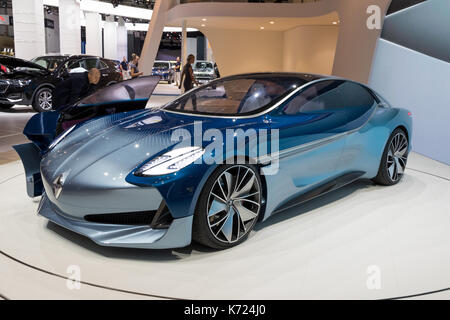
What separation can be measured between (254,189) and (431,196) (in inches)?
89.0

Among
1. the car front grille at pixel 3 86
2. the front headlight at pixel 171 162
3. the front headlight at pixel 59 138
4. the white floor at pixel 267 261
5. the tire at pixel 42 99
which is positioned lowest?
the tire at pixel 42 99

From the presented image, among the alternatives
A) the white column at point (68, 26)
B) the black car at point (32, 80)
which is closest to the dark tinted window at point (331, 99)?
the black car at point (32, 80)

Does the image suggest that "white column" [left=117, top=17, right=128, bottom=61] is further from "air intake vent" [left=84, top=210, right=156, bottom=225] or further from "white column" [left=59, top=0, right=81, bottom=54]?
"air intake vent" [left=84, top=210, right=156, bottom=225]

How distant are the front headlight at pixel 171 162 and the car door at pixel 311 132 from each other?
2.42ft

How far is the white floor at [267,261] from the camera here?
7.79 feet

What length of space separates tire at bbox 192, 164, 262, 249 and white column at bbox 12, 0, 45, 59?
15.7m

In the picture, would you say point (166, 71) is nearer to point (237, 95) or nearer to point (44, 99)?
point (44, 99)

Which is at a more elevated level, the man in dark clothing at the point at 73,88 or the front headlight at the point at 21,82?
the man in dark clothing at the point at 73,88

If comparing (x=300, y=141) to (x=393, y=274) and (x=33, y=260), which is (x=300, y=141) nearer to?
(x=393, y=274)

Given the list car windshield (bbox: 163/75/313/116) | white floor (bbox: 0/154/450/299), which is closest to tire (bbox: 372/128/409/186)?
white floor (bbox: 0/154/450/299)

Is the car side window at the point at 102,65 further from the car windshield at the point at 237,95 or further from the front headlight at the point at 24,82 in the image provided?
the car windshield at the point at 237,95

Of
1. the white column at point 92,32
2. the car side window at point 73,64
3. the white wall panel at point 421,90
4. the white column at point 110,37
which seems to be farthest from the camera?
the white column at point 110,37

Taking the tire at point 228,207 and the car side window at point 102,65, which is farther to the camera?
the car side window at point 102,65

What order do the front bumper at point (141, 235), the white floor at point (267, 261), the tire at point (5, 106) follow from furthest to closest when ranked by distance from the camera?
the tire at point (5, 106) → the front bumper at point (141, 235) → the white floor at point (267, 261)
